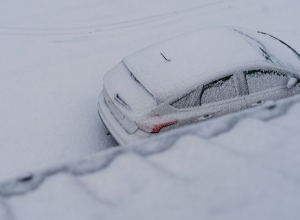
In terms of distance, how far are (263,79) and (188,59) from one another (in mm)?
1010

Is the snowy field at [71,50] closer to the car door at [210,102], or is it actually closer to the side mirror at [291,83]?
the car door at [210,102]

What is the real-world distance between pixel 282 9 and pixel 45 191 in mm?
8530

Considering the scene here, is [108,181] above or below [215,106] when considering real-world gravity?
above

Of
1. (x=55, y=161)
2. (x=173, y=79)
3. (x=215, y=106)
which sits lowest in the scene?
(x=55, y=161)

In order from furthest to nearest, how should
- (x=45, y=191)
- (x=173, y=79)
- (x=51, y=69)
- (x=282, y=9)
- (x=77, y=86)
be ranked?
(x=282, y=9)
(x=51, y=69)
(x=77, y=86)
(x=173, y=79)
(x=45, y=191)

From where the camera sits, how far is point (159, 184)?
1336 mm

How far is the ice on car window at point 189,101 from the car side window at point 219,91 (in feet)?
0.21

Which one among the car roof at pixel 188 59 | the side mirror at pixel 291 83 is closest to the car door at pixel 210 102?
the car roof at pixel 188 59

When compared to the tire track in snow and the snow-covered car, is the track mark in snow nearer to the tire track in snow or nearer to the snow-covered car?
the snow-covered car

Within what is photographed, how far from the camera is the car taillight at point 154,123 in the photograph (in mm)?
3338

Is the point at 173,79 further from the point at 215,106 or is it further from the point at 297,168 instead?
the point at 297,168

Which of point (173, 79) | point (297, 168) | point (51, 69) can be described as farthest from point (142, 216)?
point (51, 69)

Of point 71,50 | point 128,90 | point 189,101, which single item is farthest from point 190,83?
point 71,50

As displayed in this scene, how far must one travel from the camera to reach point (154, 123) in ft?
11.0
